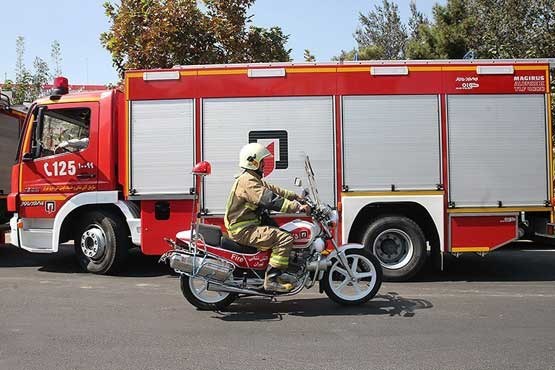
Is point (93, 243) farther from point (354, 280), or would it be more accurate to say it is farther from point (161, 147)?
point (354, 280)

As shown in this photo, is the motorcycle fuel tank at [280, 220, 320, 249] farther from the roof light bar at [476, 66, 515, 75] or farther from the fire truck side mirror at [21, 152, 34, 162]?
the fire truck side mirror at [21, 152, 34, 162]

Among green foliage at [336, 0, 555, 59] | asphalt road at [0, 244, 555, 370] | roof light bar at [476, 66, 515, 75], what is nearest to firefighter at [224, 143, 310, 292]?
asphalt road at [0, 244, 555, 370]

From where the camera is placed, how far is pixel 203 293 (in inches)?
252

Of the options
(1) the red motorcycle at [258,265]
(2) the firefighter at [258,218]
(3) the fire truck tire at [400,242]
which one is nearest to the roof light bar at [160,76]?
(1) the red motorcycle at [258,265]

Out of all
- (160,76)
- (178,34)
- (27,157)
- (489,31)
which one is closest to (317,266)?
(160,76)

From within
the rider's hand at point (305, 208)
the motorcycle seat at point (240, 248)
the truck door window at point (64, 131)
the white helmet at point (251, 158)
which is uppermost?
the truck door window at point (64, 131)

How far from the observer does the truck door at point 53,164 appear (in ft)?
27.6

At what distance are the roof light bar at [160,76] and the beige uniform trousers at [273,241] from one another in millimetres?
2925

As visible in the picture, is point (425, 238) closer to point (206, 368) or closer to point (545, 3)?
point (206, 368)

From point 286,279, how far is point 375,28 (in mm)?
26060

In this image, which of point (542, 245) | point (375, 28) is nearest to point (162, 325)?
point (542, 245)

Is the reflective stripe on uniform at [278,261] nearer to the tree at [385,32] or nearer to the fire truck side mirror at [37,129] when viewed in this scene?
the fire truck side mirror at [37,129]

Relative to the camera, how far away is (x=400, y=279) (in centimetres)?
797

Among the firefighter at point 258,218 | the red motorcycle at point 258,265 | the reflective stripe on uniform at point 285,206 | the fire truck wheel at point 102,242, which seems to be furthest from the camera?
the fire truck wheel at point 102,242
